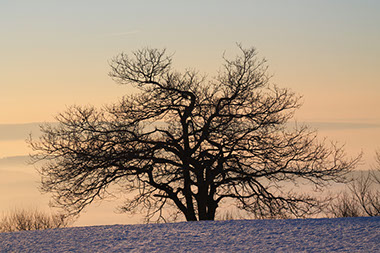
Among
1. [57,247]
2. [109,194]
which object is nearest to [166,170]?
[109,194]

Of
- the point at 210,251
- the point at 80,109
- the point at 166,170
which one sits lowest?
the point at 210,251

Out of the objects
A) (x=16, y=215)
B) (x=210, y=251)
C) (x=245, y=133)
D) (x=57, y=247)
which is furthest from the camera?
(x=16, y=215)

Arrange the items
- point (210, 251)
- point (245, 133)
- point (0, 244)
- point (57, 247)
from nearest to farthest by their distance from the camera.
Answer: point (210, 251) → point (57, 247) → point (0, 244) → point (245, 133)

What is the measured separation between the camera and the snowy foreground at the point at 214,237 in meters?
10.5

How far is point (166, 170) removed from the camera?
2144 cm

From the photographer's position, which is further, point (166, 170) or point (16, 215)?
point (16, 215)

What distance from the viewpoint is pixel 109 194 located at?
2111 cm

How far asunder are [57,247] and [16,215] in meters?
13.1

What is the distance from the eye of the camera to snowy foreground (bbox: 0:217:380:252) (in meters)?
10.5

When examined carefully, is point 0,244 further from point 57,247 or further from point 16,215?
point 16,215

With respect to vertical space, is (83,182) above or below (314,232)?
above

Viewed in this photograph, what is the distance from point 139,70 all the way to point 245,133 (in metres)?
5.02

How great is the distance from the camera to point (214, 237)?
37.7 ft

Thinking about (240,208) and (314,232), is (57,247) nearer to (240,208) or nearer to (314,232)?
(314,232)
